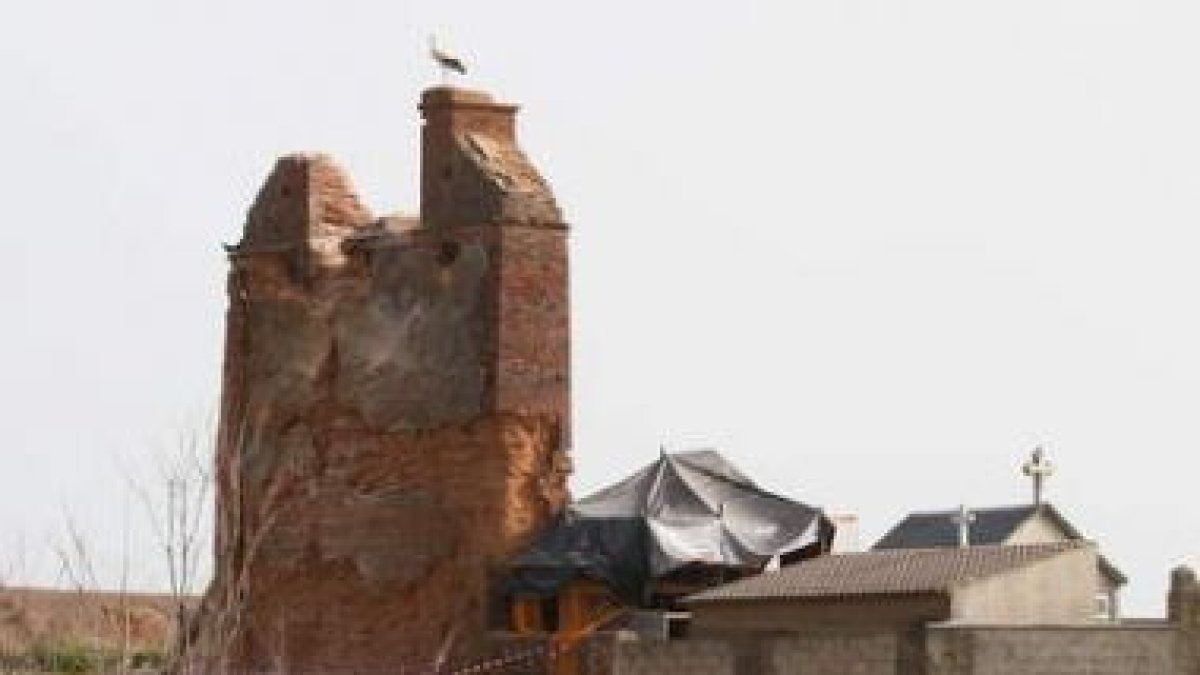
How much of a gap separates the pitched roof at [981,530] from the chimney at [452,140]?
29.7 feet

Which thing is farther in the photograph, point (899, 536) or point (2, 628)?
point (899, 536)

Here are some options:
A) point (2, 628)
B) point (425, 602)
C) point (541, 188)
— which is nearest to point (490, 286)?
point (541, 188)

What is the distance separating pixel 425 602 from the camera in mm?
32938

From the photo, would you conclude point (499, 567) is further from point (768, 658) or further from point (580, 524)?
point (768, 658)

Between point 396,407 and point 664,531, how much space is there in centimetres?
340

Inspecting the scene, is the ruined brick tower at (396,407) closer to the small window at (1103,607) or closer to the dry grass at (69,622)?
the dry grass at (69,622)

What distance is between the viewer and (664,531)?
105ft

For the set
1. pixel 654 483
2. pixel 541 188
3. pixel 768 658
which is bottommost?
pixel 768 658

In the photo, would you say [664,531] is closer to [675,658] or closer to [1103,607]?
[675,658]

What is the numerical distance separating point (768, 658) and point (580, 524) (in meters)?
3.39

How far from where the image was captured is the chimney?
3303 centimetres

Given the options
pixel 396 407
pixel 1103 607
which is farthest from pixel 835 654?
pixel 396 407

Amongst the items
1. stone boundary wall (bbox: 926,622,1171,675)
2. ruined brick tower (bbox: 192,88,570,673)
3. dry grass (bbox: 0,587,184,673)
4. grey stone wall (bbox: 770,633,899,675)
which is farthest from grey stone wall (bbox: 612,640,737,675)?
dry grass (bbox: 0,587,184,673)

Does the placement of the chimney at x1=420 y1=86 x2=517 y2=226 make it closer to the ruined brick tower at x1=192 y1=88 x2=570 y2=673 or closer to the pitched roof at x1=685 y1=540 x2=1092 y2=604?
the ruined brick tower at x1=192 y1=88 x2=570 y2=673
